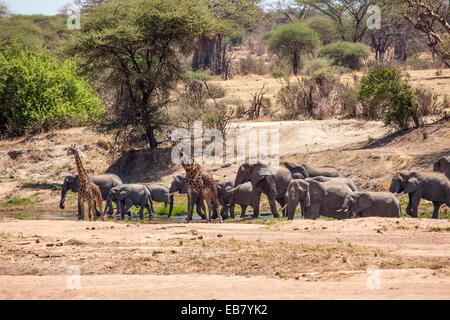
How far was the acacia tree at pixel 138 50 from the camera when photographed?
1032 inches

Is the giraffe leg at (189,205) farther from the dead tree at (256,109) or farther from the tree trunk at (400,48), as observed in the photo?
the tree trunk at (400,48)

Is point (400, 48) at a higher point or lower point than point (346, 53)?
higher

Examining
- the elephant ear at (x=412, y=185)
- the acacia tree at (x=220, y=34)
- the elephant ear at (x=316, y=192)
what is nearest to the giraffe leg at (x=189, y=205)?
the elephant ear at (x=316, y=192)

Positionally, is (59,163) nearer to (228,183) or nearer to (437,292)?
(228,183)

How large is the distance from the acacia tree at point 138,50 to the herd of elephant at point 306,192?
633 centimetres

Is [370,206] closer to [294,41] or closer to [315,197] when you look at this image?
[315,197]

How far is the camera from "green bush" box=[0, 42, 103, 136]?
98.4 feet

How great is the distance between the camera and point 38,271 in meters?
10.4

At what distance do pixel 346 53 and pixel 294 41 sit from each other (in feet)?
14.5

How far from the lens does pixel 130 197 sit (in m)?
19.0

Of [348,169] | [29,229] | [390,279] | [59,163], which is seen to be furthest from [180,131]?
[390,279]

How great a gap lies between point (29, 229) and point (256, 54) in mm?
55611

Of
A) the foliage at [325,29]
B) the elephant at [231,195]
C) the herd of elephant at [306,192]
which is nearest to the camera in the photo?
the herd of elephant at [306,192]

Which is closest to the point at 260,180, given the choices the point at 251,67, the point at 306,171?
the point at 306,171
